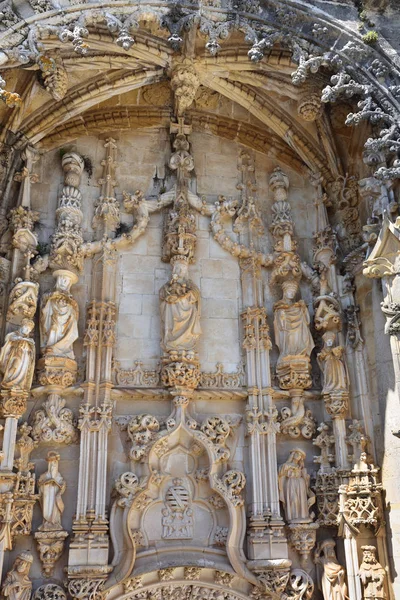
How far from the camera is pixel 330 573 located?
6723 mm

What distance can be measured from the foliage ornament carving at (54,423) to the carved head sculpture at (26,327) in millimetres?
718

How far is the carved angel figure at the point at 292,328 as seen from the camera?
7621 millimetres

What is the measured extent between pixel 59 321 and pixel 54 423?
3.68 feet

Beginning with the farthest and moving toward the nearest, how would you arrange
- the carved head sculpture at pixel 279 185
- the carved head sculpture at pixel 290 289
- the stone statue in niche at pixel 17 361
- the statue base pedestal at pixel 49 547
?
the carved head sculpture at pixel 279 185
the carved head sculpture at pixel 290 289
the stone statue in niche at pixel 17 361
the statue base pedestal at pixel 49 547

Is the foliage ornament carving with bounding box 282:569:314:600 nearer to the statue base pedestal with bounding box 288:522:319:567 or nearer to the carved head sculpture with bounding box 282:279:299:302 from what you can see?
the statue base pedestal with bounding box 288:522:319:567

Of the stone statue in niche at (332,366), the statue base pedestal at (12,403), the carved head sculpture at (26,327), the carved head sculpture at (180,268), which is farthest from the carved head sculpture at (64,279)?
the stone statue in niche at (332,366)

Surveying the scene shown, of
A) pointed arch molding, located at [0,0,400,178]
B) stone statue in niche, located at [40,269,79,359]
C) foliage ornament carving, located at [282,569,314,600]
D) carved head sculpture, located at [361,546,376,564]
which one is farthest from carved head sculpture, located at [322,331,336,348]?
stone statue in niche, located at [40,269,79,359]

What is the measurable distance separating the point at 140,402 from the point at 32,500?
1.54m

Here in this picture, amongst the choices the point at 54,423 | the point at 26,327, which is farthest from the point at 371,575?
the point at 26,327

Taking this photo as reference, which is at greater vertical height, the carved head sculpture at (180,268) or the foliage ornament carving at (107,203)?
the foliage ornament carving at (107,203)

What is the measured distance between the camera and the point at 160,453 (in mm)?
7094

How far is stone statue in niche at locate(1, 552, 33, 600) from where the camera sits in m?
6.19

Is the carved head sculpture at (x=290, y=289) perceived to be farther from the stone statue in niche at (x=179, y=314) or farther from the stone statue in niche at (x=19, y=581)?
the stone statue in niche at (x=19, y=581)

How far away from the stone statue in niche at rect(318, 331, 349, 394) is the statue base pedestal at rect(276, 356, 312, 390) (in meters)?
0.18
